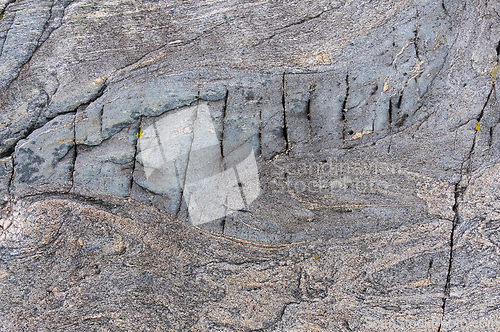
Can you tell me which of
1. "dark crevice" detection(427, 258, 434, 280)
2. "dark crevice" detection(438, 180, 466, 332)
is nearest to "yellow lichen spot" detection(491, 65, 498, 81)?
"dark crevice" detection(438, 180, 466, 332)

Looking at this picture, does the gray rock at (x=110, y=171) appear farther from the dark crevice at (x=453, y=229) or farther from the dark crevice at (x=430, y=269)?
the dark crevice at (x=453, y=229)

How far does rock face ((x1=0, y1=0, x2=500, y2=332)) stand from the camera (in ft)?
7.81

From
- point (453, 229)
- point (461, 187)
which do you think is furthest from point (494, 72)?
point (453, 229)

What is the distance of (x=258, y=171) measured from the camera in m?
2.52

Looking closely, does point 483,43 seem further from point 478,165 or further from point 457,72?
point 478,165

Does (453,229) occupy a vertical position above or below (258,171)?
below

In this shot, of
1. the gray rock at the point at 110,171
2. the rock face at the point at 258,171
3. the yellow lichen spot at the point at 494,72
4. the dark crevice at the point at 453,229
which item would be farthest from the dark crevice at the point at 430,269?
the gray rock at the point at 110,171

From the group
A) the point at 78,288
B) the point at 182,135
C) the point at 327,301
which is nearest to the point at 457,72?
the point at 327,301

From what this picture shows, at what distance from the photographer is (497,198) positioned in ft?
7.83

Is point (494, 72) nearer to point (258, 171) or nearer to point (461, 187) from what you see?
point (461, 187)

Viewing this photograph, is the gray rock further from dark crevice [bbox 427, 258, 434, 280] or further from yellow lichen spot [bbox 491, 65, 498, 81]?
yellow lichen spot [bbox 491, 65, 498, 81]

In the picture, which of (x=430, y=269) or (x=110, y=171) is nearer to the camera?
(x=430, y=269)

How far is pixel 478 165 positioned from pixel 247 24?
220 cm

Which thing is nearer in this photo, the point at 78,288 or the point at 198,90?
the point at 78,288
